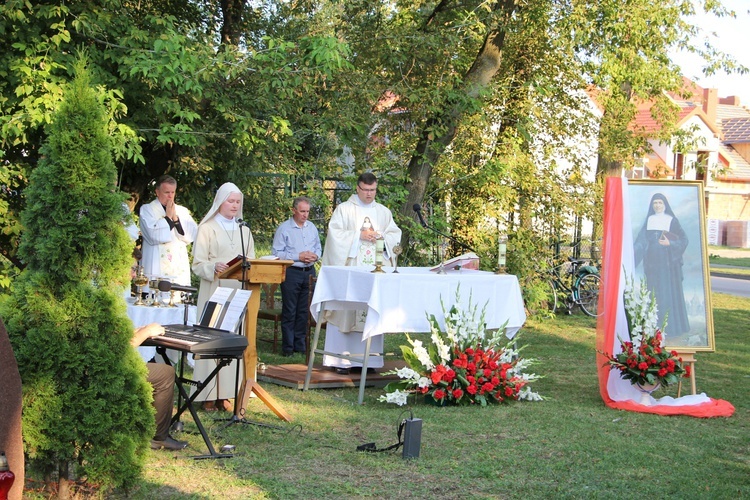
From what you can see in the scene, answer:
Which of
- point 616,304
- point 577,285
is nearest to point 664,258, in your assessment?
point 616,304

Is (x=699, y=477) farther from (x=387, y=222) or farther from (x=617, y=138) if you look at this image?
(x=617, y=138)

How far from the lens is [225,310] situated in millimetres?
6223

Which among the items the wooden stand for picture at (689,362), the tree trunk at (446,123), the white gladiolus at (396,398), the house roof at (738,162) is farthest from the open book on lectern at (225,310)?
the house roof at (738,162)

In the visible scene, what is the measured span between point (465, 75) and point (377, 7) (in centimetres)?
192

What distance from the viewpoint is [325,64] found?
9703mm

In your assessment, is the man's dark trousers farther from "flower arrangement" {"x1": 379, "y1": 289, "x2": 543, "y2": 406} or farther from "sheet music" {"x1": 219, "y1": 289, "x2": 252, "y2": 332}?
"sheet music" {"x1": 219, "y1": 289, "x2": 252, "y2": 332}

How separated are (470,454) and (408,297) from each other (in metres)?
2.13

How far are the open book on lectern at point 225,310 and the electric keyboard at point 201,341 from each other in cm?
19

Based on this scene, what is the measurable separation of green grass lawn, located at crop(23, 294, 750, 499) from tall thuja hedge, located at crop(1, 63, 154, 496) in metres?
0.51

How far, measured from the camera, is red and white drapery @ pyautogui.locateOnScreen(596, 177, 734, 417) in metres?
8.16

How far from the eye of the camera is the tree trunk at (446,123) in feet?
45.2

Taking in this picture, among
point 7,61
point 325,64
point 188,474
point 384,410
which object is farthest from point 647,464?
point 7,61

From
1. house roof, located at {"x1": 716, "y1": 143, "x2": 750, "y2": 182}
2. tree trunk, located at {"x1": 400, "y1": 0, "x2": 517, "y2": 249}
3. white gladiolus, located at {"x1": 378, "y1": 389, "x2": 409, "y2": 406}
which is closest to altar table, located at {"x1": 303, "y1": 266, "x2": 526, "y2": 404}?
white gladiolus, located at {"x1": 378, "y1": 389, "x2": 409, "y2": 406}

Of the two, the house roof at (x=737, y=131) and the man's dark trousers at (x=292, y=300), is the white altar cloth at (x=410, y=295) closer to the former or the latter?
the man's dark trousers at (x=292, y=300)
